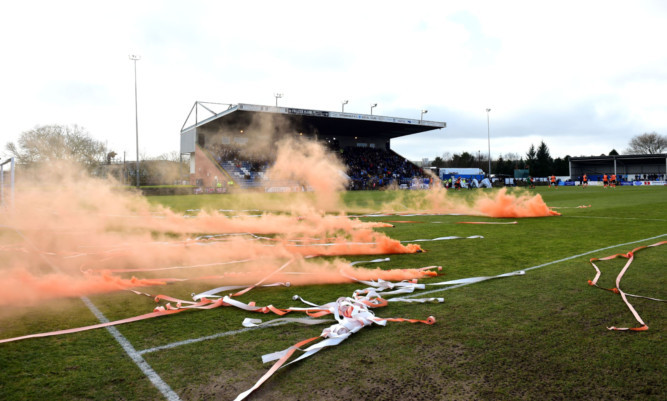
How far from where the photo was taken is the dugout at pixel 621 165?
69.9m

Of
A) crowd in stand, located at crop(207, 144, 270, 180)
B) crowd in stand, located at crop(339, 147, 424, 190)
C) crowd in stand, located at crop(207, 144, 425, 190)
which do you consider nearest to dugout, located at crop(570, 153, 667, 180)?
crowd in stand, located at crop(339, 147, 424, 190)

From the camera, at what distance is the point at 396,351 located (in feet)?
10.5

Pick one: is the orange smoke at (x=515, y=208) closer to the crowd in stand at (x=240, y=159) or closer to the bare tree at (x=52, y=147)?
the bare tree at (x=52, y=147)

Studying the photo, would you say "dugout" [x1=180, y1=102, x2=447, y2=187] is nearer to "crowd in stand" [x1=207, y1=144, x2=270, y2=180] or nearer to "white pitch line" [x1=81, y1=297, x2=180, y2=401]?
"crowd in stand" [x1=207, y1=144, x2=270, y2=180]

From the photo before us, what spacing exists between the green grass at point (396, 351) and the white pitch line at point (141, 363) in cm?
5

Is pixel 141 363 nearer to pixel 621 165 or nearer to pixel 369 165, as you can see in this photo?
pixel 369 165

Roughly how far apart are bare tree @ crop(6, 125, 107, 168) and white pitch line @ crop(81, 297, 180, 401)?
49.0ft

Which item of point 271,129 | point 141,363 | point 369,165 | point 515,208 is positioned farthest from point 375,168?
point 141,363

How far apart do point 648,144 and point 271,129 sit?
7793 centimetres

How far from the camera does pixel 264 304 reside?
4.51 meters

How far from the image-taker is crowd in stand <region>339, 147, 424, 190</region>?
47.5m

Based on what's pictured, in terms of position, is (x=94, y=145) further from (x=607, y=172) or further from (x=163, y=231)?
(x=607, y=172)

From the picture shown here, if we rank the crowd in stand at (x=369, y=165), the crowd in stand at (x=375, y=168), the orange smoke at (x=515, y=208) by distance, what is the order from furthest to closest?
the crowd in stand at (x=375, y=168)
the crowd in stand at (x=369, y=165)
the orange smoke at (x=515, y=208)

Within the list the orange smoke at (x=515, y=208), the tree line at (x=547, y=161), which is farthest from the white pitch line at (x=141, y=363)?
the tree line at (x=547, y=161)
